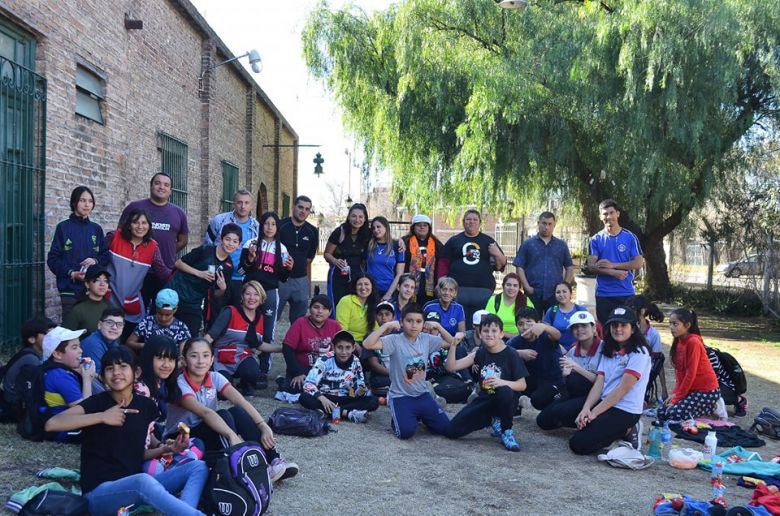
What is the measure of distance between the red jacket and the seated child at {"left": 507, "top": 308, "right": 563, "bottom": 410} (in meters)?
1.12

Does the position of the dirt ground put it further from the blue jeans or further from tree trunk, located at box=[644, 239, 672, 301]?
tree trunk, located at box=[644, 239, 672, 301]

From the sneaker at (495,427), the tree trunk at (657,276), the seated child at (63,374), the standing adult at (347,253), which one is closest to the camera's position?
the seated child at (63,374)

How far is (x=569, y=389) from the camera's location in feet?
21.9

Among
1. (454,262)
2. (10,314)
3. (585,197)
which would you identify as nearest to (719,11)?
(585,197)

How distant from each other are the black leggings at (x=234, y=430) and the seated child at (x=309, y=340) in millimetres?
2277

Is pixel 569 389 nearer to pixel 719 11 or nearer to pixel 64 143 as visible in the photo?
pixel 64 143

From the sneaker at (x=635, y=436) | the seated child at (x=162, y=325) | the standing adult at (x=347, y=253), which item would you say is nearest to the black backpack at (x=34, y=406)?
the seated child at (x=162, y=325)

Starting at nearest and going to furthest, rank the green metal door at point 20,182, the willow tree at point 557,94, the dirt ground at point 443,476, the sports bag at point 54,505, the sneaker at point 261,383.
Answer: the sports bag at point 54,505 → the dirt ground at point 443,476 → the green metal door at point 20,182 → the sneaker at point 261,383 → the willow tree at point 557,94

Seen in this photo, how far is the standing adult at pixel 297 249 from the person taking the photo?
27.6ft

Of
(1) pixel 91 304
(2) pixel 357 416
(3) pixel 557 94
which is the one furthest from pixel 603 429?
(3) pixel 557 94

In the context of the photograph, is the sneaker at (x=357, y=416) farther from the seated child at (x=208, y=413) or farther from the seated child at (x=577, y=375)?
the seated child at (x=208, y=413)

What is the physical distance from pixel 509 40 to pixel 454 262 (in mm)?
7049

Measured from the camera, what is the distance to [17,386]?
5.32 m

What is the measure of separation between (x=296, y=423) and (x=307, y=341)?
136cm
